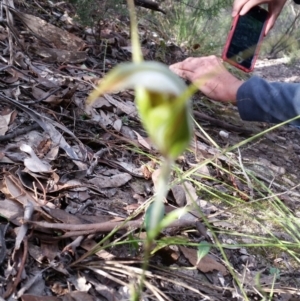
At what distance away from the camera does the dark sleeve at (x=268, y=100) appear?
166 centimetres

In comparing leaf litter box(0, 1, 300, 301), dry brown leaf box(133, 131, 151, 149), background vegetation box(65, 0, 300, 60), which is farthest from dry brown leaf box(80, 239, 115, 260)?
background vegetation box(65, 0, 300, 60)

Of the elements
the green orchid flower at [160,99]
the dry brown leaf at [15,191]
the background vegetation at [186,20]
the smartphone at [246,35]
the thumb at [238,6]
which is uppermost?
the green orchid flower at [160,99]

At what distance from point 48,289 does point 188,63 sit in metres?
1.18

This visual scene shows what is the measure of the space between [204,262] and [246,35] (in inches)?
43.8

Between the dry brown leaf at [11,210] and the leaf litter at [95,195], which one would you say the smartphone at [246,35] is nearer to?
the leaf litter at [95,195]

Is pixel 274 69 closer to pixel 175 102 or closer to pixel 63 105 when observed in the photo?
pixel 63 105

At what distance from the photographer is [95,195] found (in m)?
1.09

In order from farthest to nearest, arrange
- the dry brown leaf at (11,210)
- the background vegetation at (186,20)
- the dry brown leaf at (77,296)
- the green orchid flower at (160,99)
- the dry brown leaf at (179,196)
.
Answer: the background vegetation at (186,20) → the dry brown leaf at (179,196) → the dry brown leaf at (11,210) → the dry brown leaf at (77,296) → the green orchid flower at (160,99)

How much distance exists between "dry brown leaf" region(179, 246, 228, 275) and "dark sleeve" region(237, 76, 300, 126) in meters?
0.80

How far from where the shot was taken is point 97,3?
218 centimetres

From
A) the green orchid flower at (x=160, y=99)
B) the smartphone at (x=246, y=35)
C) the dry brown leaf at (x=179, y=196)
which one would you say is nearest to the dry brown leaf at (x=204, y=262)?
the dry brown leaf at (x=179, y=196)

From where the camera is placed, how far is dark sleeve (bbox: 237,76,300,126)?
166 cm

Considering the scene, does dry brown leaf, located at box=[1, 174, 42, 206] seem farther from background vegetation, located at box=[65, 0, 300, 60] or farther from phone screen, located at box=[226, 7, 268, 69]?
background vegetation, located at box=[65, 0, 300, 60]

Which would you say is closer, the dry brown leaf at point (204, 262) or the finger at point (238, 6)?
the dry brown leaf at point (204, 262)
